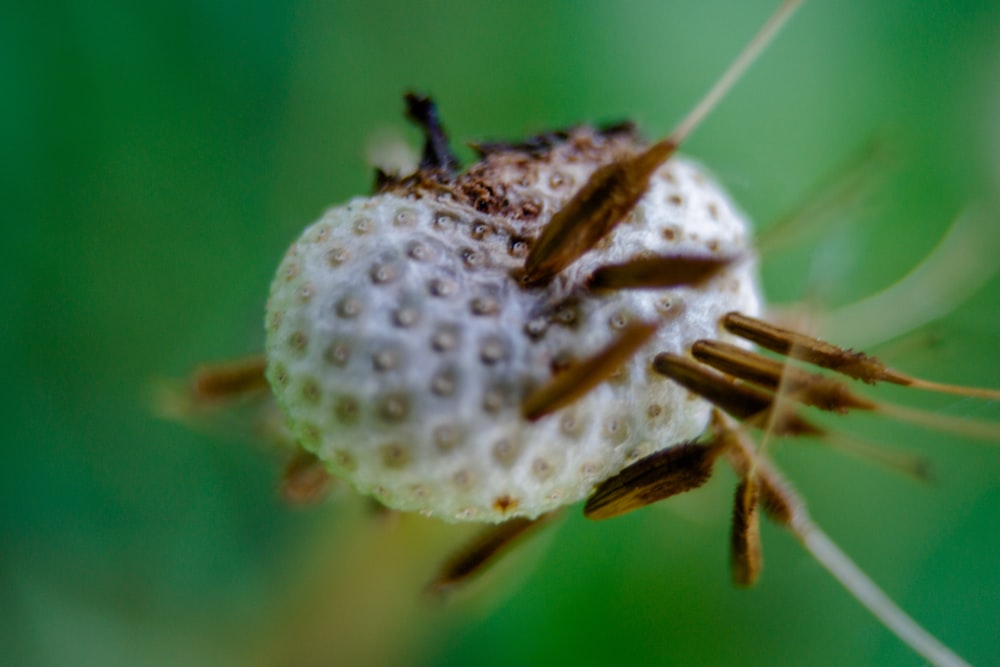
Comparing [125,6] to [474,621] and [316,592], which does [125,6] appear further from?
Result: [474,621]

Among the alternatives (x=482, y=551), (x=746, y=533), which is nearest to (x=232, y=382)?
(x=482, y=551)

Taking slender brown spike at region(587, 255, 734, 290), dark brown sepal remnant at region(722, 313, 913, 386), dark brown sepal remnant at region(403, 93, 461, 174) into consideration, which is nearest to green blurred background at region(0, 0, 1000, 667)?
dark brown sepal remnant at region(403, 93, 461, 174)

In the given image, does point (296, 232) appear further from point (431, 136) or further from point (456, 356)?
point (456, 356)

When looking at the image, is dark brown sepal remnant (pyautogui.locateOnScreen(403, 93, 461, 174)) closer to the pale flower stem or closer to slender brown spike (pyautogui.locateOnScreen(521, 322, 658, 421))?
slender brown spike (pyautogui.locateOnScreen(521, 322, 658, 421))

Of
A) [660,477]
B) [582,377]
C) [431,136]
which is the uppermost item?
[431,136]

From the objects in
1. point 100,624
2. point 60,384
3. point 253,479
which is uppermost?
point 60,384

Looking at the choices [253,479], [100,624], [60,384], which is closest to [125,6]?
[60,384]
